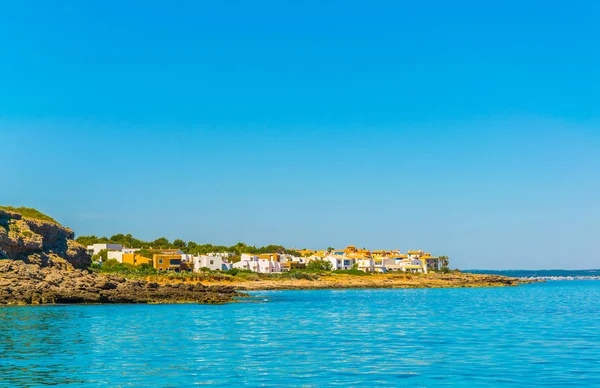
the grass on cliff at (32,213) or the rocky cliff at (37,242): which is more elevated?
the grass on cliff at (32,213)

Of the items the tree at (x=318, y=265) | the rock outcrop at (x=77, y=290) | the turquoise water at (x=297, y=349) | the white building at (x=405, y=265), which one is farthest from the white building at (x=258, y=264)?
the turquoise water at (x=297, y=349)

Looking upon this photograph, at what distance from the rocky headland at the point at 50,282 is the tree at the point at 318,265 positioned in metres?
69.7

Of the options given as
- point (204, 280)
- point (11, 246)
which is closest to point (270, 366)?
point (11, 246)

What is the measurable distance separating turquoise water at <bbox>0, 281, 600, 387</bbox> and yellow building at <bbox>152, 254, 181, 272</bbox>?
7450 cm

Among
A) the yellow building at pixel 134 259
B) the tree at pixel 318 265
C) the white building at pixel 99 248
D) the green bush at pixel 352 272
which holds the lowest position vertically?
the green bush at pixel 352 272

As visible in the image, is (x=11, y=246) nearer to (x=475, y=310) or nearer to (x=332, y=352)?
(x=475, y=310)

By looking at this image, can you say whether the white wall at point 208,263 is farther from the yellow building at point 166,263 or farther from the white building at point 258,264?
the white building at point 258,264

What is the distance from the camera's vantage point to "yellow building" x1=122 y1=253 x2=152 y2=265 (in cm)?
12647

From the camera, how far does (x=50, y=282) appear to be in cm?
6281

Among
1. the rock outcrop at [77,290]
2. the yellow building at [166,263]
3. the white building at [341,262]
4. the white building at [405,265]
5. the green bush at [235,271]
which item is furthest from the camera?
the white building at [405,265]

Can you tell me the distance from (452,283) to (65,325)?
299ft

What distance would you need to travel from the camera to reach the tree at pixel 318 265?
14412 cm

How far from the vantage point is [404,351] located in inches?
1097

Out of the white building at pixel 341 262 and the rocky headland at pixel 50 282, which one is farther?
the white building at pixel 341 262
